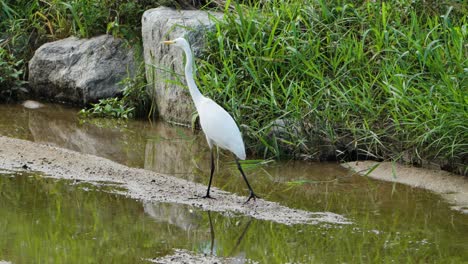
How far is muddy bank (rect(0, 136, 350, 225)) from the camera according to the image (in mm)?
6402

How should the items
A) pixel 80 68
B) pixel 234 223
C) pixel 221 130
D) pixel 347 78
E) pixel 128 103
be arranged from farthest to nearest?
pixel 80 68
pixel 128 103
pixel 347 78
pixel 221 130
pixel 234 223

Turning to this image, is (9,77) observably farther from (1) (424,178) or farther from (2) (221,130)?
(1) (424,178)

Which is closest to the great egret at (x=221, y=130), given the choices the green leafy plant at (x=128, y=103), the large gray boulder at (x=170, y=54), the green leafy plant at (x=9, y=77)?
the large gray boulder at (x=170, y=54)

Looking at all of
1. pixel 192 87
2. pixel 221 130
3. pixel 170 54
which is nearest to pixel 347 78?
pixel 192 87

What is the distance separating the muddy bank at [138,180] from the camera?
6402 millimetres

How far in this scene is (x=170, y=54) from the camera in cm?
945

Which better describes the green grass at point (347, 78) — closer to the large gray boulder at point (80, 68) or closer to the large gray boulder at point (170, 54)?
the large gray boulder at point (170, 54)

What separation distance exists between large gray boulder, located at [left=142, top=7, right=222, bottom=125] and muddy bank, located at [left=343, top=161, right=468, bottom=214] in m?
2.20

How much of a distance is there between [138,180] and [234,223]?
1.24 meters

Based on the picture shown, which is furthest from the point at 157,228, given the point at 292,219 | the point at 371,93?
the point at 371,93

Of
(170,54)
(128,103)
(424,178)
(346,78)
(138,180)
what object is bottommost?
(128,103)

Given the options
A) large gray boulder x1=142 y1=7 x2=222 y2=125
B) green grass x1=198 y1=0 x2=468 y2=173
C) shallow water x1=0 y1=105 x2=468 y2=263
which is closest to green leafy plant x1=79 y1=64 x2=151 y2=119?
large gray boulder x1=142 y1=7 x2=222 y2=125

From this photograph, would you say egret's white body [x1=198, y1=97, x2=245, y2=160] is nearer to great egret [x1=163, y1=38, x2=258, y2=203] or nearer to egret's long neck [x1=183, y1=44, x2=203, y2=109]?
great egret [x1=163, y1=38, x2=258, y2=203]

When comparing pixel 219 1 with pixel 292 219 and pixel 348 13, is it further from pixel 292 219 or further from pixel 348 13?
pixel 292 219
